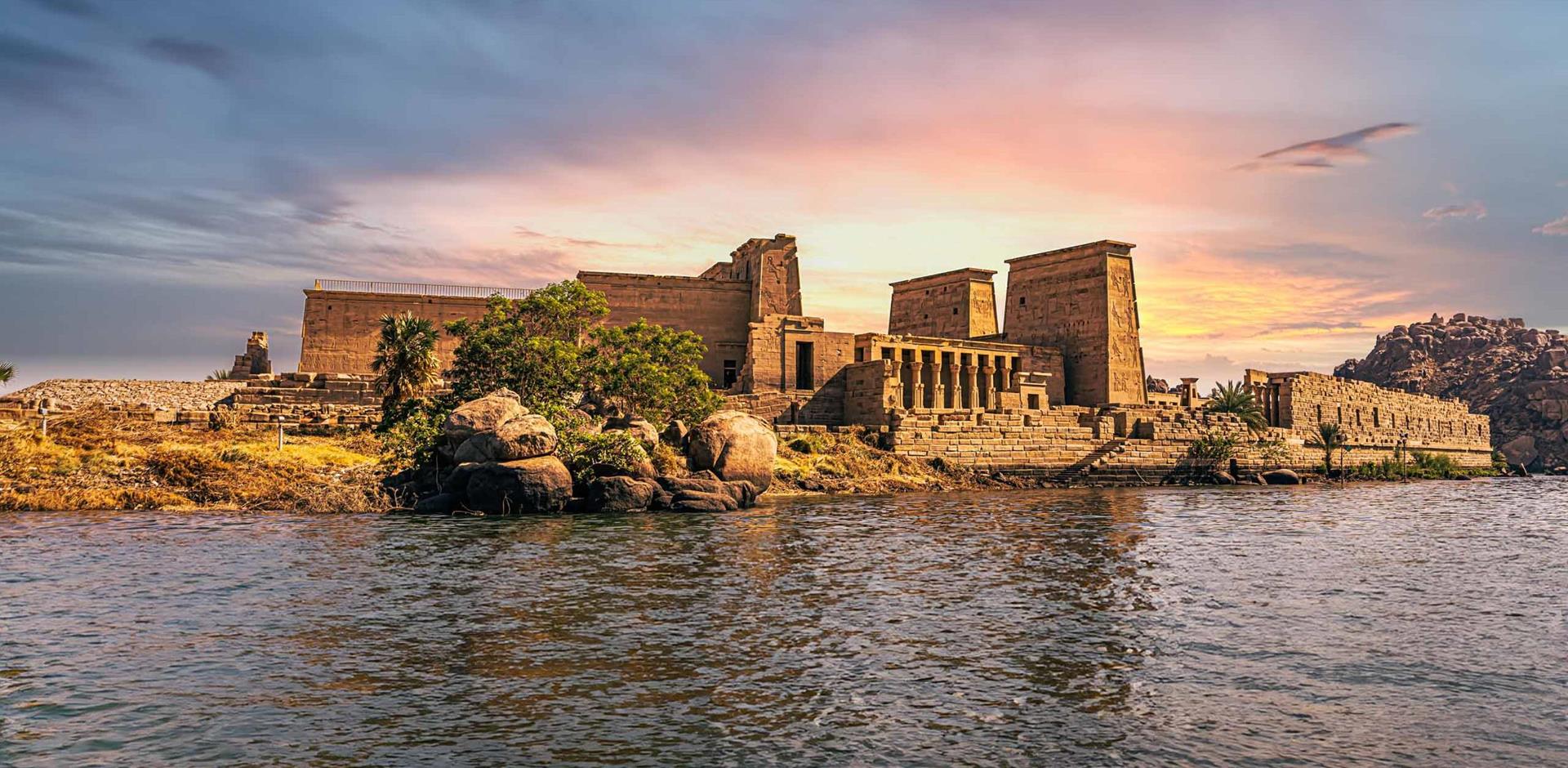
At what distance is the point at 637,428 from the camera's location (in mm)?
31781

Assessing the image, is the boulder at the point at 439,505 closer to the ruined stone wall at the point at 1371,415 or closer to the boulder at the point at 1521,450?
the ruined stone wall at the point at 1371,415

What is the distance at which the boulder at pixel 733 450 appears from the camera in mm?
31203

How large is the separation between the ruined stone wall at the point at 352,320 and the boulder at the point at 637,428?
793 inches

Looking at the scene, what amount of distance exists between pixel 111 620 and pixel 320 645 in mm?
3149

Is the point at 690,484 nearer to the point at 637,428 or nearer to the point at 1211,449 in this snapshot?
the point at 637,428

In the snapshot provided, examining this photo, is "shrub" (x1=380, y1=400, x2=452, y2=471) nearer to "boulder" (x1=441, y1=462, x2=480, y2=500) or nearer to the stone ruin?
"boulder" (x1=441, y1=462, x2=480, y2=500)

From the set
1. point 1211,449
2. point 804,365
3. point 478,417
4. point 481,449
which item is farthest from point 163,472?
point 1211,449

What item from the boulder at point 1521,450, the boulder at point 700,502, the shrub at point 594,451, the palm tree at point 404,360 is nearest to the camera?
the boulder at point 700,502

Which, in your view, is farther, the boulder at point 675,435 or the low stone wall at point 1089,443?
the low stone wall at point 1089,443

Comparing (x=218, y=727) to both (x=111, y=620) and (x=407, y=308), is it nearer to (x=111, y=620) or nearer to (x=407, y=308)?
(x=111, y=620)

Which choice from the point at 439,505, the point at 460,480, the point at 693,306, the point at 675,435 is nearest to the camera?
the point at 439,505

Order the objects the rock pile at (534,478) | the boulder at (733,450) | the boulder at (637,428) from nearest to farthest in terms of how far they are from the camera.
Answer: the rock pile at (534,478) < the boulder at (733,450) < the boulder at (637,428)

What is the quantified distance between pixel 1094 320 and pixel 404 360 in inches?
1451

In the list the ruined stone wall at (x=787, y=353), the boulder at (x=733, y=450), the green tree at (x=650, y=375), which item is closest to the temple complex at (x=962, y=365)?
the ruined stone wall at (x=787, y=353)
